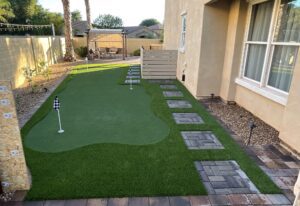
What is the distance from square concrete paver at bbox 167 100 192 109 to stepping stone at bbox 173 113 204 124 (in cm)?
59

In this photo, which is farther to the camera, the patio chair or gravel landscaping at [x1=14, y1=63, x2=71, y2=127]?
the patio chair

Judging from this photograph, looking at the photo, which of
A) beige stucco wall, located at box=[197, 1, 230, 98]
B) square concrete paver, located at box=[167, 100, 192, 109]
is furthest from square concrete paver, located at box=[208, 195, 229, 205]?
beige stucco wall, located at box=[197, 1, 230, 98]

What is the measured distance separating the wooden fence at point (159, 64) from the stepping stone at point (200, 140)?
18.2ft

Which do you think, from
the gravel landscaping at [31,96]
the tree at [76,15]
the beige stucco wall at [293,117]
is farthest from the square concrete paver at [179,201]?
the tree at [76,15]

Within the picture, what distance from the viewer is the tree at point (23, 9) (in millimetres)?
25344

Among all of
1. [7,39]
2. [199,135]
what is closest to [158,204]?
[199,135]

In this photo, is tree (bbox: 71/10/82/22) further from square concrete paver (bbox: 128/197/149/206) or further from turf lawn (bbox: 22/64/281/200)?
square concrete paver (bbox: 128/197/149/206)

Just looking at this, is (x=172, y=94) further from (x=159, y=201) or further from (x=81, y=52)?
(x=81, y=52)

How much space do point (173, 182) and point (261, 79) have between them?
343 cm

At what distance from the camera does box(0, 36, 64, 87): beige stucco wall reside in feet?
22.9

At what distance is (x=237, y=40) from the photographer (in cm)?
573

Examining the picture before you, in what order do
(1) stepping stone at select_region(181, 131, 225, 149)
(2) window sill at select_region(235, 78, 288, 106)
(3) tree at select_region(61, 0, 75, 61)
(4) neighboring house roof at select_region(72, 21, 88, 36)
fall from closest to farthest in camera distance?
(1) stepping stone at select_region(181, 131, 225, 149), (2) window sill at select_region(235, 78, 288, 106), (3) tree at select_region(61, 0, 75, 61), (4) neighboring house roof at select_region(72, 21, 88, 36)

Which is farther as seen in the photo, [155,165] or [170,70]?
[170,70]

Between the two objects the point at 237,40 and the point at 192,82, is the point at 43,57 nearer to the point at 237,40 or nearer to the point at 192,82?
the point at 192,82
